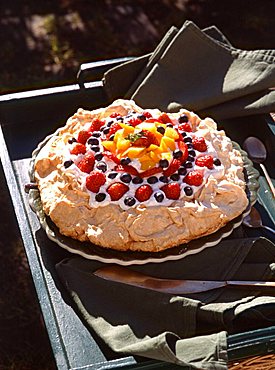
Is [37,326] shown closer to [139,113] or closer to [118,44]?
[139,113]

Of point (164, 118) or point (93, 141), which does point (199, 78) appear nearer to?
point (164, 118)

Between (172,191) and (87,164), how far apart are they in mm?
202

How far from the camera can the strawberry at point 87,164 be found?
1.58 metres

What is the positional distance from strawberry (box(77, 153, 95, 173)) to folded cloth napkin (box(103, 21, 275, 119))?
407 mm

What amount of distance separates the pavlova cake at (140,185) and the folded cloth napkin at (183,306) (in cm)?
6

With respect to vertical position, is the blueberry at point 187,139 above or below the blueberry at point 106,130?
above

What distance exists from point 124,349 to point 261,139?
79cm

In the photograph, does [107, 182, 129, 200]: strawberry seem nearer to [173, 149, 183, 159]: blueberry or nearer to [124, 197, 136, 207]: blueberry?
[124, 197, 136, 207]: blueberry

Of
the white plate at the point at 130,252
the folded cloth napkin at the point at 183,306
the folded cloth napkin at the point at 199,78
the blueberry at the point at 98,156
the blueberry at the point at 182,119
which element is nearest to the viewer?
the folded cloth napkin at the point at 183,306

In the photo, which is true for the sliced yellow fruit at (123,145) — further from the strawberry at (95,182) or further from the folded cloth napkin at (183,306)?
the folded cloth napkin at (183,306)

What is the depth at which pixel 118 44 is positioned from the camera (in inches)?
134

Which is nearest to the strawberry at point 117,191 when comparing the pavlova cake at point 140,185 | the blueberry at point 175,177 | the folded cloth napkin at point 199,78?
the pavlova cake at point 140,185

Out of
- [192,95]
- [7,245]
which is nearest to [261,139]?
[192,95]

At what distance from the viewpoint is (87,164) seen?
5.19 ft
